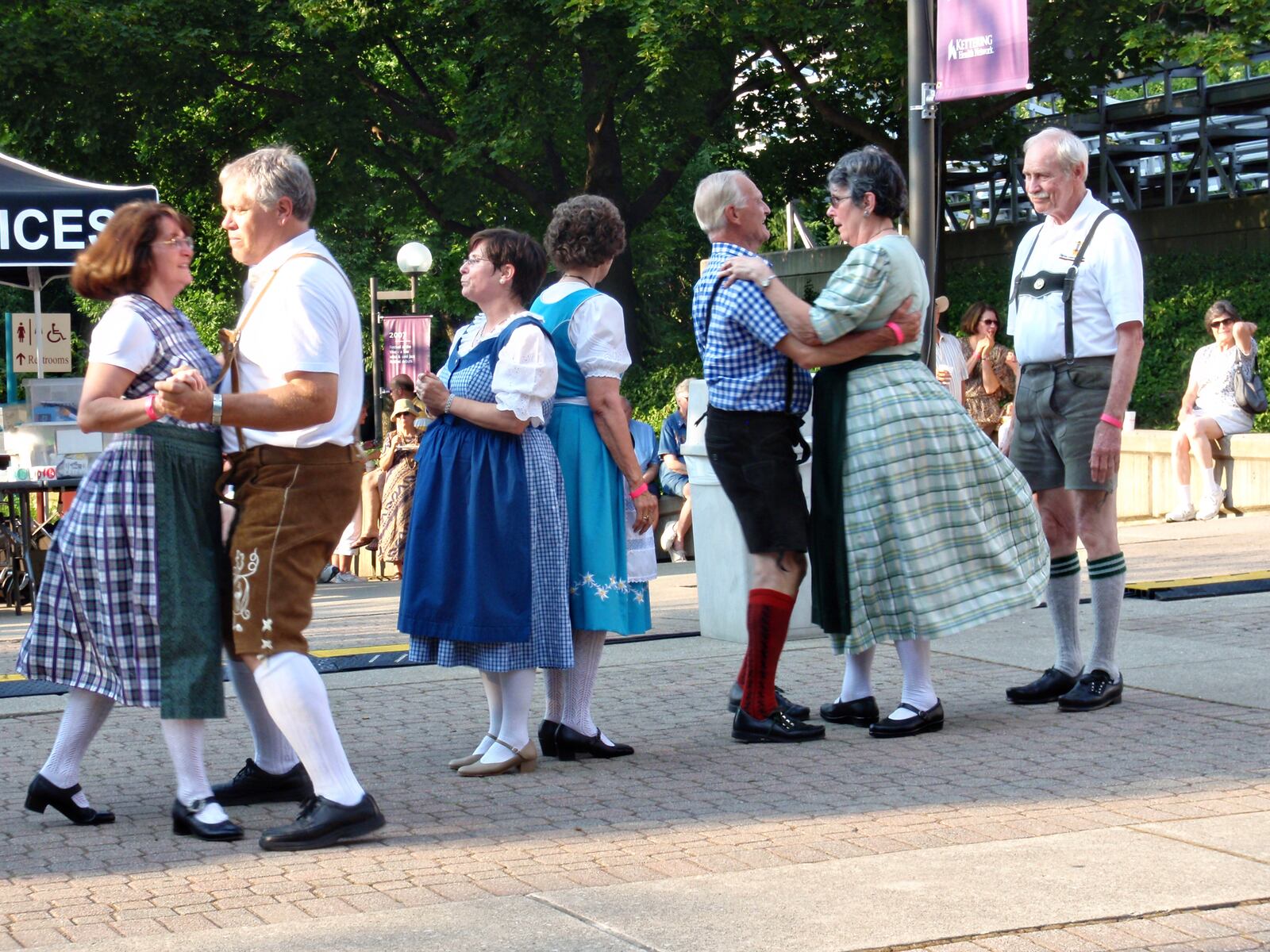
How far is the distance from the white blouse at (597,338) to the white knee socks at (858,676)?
1.37 m

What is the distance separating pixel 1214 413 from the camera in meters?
14.5

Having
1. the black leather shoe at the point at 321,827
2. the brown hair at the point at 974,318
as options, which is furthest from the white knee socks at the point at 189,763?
the brown hair at the point at 974,318

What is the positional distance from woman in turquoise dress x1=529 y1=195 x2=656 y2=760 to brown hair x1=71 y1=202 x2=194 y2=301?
1.31 metres

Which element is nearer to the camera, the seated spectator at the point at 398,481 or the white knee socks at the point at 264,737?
the white knee socks at the point at 264,737

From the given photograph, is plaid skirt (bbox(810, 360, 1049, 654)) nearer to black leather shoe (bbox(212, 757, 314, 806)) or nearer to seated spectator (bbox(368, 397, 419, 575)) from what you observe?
black leather shoe (bbox(212, 757, 314, 806))

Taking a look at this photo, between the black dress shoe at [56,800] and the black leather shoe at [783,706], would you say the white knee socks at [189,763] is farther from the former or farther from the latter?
the black leather shoe at [783,706]

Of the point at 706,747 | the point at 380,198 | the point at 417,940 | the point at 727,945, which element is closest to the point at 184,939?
the point at 417,940

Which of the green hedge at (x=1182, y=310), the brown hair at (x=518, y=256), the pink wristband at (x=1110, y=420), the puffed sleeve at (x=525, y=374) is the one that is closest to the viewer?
the puffed sleeve at (x=525, y=374)

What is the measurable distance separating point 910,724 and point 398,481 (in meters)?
8.97

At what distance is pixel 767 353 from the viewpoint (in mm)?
5594

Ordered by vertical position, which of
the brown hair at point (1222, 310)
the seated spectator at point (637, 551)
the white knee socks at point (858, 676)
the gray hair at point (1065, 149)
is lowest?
the white knee socks at point (858, 676)

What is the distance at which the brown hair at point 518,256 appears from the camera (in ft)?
17.6

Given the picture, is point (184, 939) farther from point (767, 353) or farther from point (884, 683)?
point (884, 683)

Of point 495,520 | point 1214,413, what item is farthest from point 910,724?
point 1214,413
